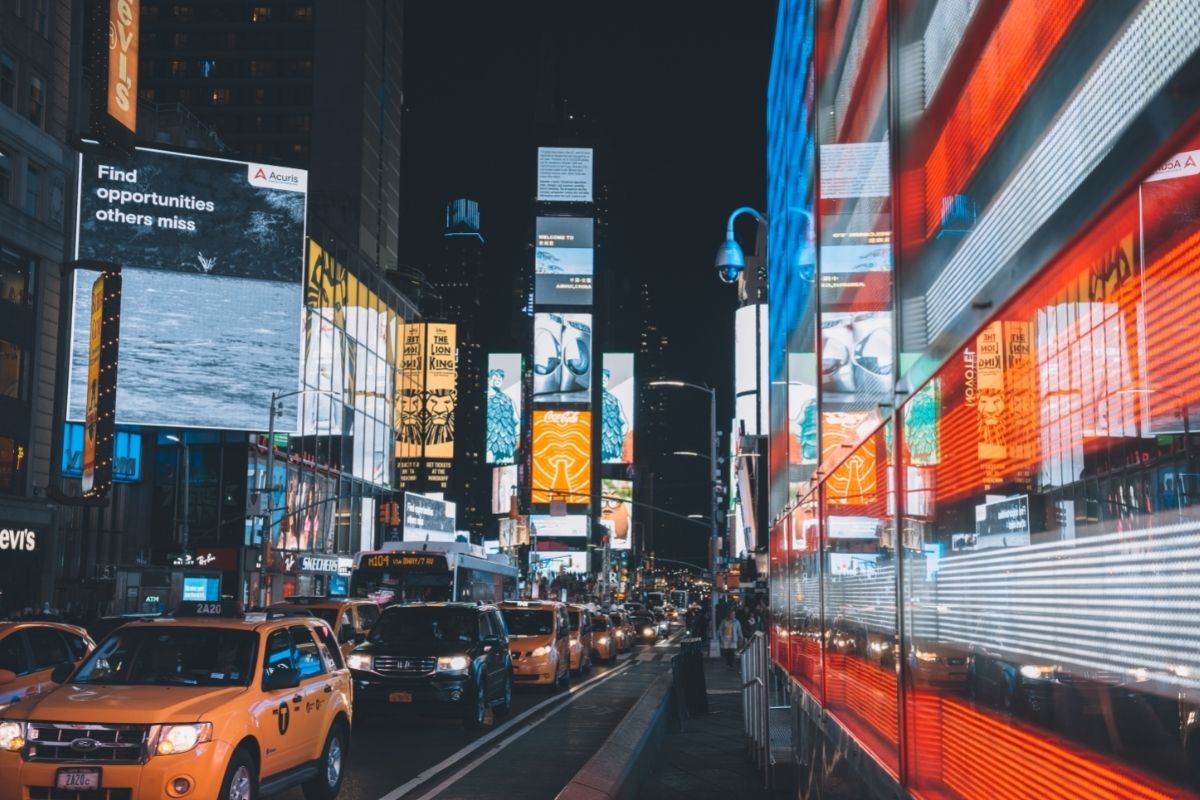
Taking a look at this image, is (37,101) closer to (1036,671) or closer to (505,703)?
(505,703)

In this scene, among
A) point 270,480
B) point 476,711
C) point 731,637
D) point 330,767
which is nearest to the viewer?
point 330,767

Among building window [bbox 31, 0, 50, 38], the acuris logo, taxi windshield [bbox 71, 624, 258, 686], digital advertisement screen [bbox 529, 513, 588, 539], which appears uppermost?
building window [bbox 31, 0, 50, 38]

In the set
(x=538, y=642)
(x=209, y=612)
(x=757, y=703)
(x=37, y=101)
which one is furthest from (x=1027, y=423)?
(x=37, y=101)

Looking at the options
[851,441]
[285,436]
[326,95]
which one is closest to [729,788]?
[851,441]

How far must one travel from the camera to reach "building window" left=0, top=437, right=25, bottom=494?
42438mm

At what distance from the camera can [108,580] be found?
4962 centimetres

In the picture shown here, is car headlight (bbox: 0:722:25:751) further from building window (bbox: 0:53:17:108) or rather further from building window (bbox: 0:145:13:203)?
building window (bbox: 0:53:17:108)

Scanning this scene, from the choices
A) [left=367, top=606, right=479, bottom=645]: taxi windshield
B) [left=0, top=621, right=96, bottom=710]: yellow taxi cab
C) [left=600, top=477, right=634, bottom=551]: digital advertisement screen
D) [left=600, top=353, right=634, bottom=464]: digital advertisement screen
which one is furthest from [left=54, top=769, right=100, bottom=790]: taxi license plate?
[left=600, top=477, right=634, bottom=551]: digital advertisement screen

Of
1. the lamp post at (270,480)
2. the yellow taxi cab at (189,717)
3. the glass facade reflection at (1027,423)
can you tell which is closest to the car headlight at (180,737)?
the yellow taxi cab at (189,717)

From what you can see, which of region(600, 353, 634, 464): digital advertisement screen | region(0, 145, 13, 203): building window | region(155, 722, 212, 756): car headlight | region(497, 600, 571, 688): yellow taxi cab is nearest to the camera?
region(155, 722, 212, 756): car headlight

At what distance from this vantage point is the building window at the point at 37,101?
1724 inches

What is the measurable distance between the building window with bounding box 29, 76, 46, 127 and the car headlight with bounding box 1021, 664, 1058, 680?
46.4m

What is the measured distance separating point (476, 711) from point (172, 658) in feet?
27.3

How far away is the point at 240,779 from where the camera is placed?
10.5 m
